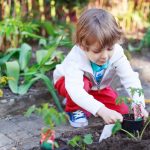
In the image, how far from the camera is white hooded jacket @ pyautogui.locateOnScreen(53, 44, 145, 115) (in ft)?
8.79

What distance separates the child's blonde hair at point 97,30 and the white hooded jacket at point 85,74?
167 millimetres

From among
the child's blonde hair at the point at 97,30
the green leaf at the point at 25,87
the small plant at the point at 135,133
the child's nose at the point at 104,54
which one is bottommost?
the green leaf at the point at 25,87

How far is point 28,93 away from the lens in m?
3.26

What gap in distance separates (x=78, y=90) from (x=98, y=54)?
0.25 meters

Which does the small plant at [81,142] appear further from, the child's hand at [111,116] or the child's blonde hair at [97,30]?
the child's blonde hair at [97,30]

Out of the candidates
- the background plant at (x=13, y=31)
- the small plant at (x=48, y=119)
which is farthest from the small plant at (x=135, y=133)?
the background plant at (x=13, y=31)

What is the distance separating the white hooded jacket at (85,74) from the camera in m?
2.68

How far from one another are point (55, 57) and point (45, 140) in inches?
57.4

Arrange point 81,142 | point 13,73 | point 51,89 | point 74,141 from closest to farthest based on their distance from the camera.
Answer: point 74,141
point 81,142
point 51,89
point 13,73

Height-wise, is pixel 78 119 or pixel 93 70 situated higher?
pixel 93 70

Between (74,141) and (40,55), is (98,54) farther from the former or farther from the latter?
(40,55)

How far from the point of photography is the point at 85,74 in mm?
2920

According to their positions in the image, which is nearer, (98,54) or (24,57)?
(98,54)

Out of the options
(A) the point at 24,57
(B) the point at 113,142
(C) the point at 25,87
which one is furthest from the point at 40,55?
(B) the point at 113,142
